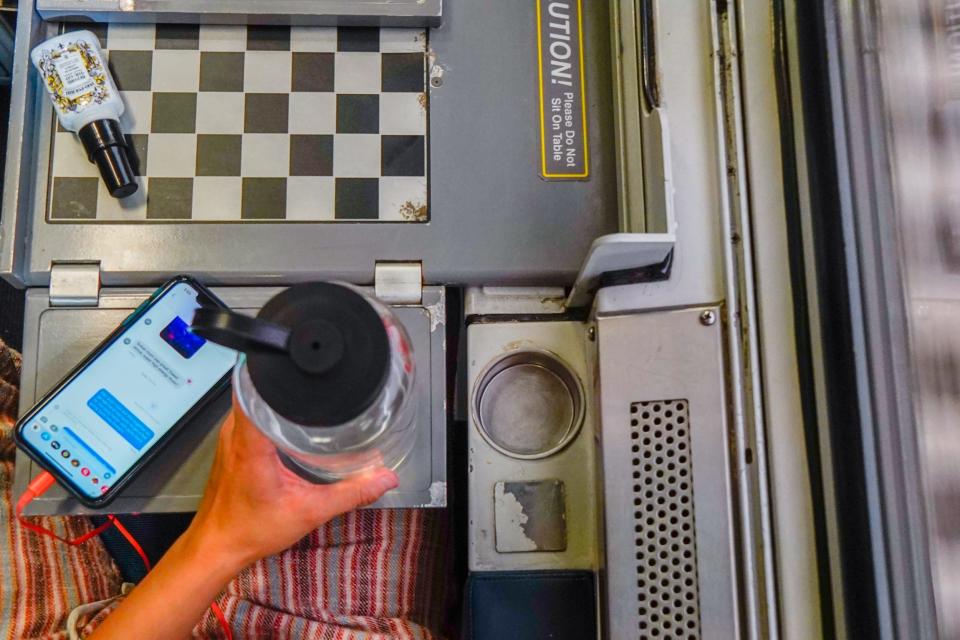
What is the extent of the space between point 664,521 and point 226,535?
20.8 inches

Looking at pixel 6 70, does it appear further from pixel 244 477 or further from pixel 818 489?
pixel 818 489

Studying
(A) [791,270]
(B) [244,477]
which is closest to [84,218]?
(B) [244,477]

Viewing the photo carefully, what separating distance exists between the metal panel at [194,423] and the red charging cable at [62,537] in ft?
0.05

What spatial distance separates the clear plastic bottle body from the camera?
83 cm

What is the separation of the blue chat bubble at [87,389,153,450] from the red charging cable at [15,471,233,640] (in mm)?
105

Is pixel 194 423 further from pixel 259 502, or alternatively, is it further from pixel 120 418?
pixel 259 502

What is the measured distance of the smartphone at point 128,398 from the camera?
98 cm

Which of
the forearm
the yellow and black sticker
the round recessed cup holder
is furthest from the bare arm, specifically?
the yellow and black sticker

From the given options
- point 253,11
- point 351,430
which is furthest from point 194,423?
point 253,11

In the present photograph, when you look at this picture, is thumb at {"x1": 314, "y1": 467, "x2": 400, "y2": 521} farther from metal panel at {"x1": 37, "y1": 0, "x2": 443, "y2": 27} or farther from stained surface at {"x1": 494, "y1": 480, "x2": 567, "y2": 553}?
metal panel at {"x1": 37, "y1": 0, "x2": 443, "y2": 27}

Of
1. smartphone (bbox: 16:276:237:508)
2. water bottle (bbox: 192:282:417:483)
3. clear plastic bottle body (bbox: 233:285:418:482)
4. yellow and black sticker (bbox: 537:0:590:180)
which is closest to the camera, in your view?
water bottle (bbox: 192:282:417:483)

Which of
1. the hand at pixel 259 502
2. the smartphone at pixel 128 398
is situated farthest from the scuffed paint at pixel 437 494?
the smartphone at pixel 128 398

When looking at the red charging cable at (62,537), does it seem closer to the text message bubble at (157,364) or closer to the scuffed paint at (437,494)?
the text message bubble at (157,364)

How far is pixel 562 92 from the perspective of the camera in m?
1.11
